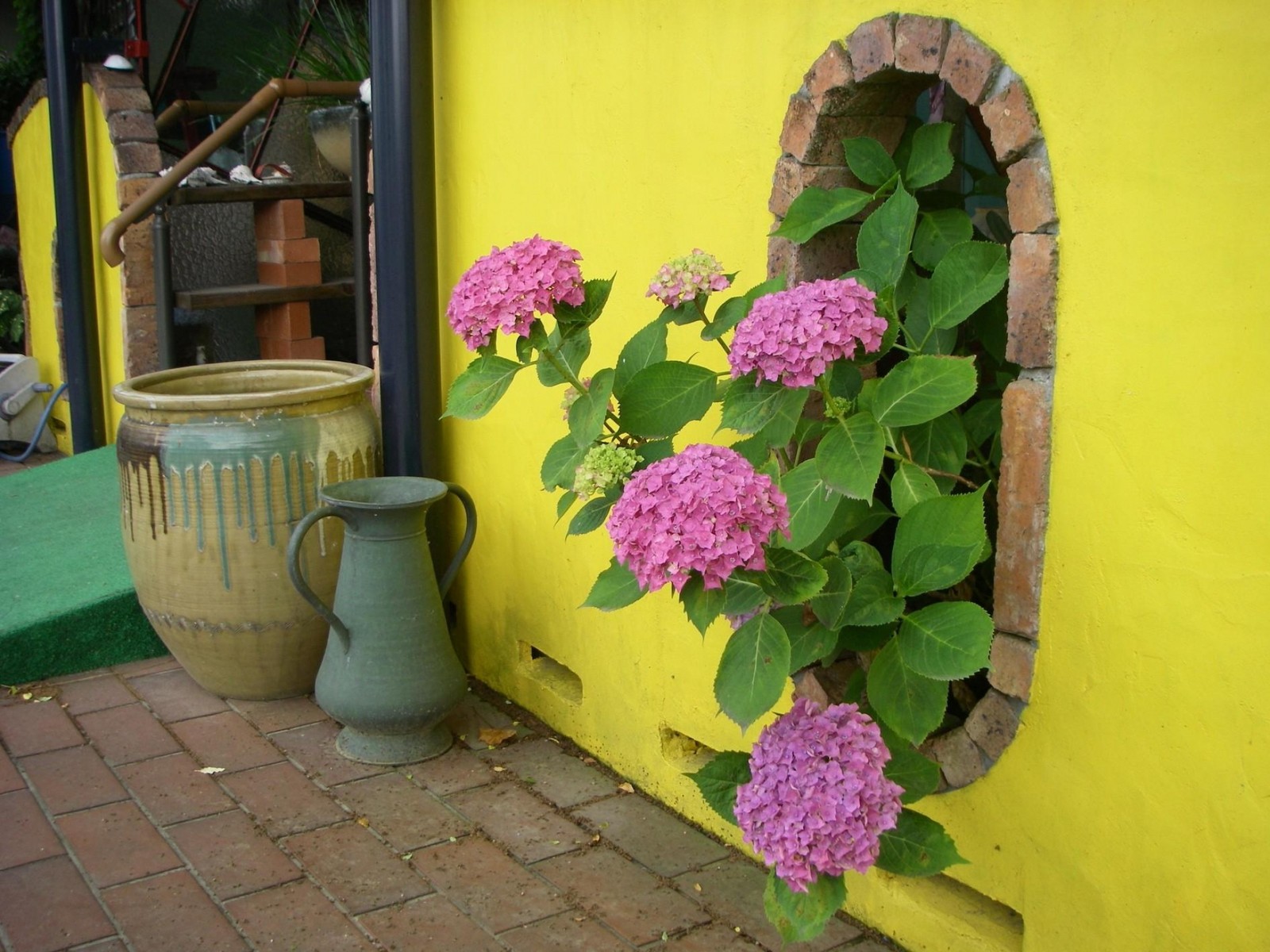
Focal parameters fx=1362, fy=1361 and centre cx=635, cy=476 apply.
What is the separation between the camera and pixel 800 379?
2.20 meters

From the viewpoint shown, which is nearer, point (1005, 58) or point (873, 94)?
point (1005, 58)

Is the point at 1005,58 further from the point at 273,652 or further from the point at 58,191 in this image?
the point at 58,191

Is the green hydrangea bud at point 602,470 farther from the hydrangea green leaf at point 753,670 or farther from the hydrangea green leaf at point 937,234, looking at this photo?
the hydrangea green leaf at point 937,234

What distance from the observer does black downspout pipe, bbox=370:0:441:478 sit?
13.1 feet

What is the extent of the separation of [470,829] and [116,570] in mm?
1942

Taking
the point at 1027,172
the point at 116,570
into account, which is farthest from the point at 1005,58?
the point at 116,570

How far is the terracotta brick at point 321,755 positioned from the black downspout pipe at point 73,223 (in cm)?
319

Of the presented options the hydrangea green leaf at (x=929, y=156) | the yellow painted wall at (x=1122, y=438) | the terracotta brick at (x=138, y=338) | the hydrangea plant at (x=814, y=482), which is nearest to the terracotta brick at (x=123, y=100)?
the terracotta brick at (x=138, y=338)

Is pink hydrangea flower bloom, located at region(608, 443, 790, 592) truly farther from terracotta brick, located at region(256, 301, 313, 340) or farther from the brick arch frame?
terracotta brick, located at region(256, 301, 313, 340)

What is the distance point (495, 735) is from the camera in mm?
3994

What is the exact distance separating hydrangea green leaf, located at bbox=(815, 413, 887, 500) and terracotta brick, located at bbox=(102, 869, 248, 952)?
1.67 m

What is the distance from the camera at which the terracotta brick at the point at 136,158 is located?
6.05 m

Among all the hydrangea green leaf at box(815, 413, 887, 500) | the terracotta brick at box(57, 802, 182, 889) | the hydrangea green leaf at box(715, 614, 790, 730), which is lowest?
the terracotta brick at box(57, 802, 182, 889)

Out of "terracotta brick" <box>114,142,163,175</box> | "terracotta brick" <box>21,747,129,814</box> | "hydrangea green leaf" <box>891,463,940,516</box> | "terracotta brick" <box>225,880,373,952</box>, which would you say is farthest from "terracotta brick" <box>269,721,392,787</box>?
"terracotta brick" <box>114,142,163,175</box>
